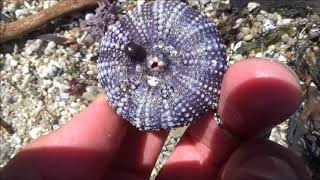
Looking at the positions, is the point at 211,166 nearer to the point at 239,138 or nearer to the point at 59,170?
the point at 239,138

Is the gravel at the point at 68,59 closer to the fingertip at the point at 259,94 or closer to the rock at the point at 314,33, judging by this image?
the rock at the point at 314,33

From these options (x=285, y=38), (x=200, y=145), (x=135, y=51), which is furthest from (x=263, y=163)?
(x=285, y=38)

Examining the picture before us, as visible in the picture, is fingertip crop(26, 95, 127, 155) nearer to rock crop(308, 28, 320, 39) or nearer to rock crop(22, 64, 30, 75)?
rock crop(22, 64, 30, 75)

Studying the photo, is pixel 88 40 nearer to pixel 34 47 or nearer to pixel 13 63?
pixel 34 47

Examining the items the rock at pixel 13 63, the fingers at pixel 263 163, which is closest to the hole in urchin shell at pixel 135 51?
the fingers at pixel 263 163

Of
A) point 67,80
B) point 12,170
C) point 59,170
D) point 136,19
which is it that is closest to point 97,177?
point 59,170

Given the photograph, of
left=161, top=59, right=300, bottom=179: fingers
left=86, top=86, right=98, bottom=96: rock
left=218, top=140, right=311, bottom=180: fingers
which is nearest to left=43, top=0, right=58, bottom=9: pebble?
left=86, top=86, right=98, bottom=96: rock

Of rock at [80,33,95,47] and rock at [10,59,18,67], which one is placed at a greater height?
rock at [80,33,95,47]
